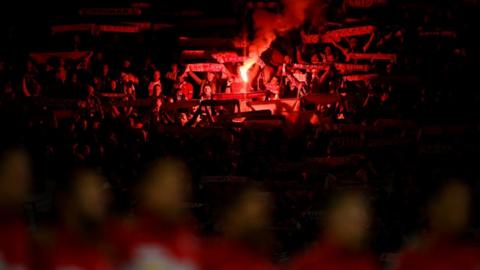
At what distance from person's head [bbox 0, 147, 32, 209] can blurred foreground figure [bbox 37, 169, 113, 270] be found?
50 cm

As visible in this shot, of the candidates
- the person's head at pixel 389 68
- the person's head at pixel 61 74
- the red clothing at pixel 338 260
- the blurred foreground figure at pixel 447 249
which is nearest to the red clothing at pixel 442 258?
the blurred foreground figure at pixel 447 249

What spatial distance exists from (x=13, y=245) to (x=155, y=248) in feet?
3.98

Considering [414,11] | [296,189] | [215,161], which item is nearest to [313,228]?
[296,189]

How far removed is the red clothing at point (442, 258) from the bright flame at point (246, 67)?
491cm

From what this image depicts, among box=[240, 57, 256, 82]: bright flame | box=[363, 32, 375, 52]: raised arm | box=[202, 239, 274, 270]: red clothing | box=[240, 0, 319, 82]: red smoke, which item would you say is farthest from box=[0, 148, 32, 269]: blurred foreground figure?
box=[363, 32, 375, 52]: raised arm

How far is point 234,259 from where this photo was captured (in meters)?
5.54

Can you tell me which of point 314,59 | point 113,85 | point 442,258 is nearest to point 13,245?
point 442,258

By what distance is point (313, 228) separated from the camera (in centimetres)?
780

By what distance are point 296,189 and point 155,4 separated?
3708mm

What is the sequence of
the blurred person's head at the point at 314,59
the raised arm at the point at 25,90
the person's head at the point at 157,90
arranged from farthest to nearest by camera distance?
the blurred person's head at the point at 314,59
the person's head at the point at 157,90
the raised arm at the point at 25,90

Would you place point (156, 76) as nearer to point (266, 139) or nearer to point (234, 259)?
point (266, 139)

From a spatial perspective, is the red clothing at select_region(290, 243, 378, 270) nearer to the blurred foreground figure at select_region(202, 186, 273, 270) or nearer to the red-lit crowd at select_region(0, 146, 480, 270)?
the red-lit crowd at select_region(0, 146, 480, 270)

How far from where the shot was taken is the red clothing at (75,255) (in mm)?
5547

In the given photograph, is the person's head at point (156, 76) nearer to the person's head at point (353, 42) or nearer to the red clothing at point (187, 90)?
the red clothing at point (187, 90)
